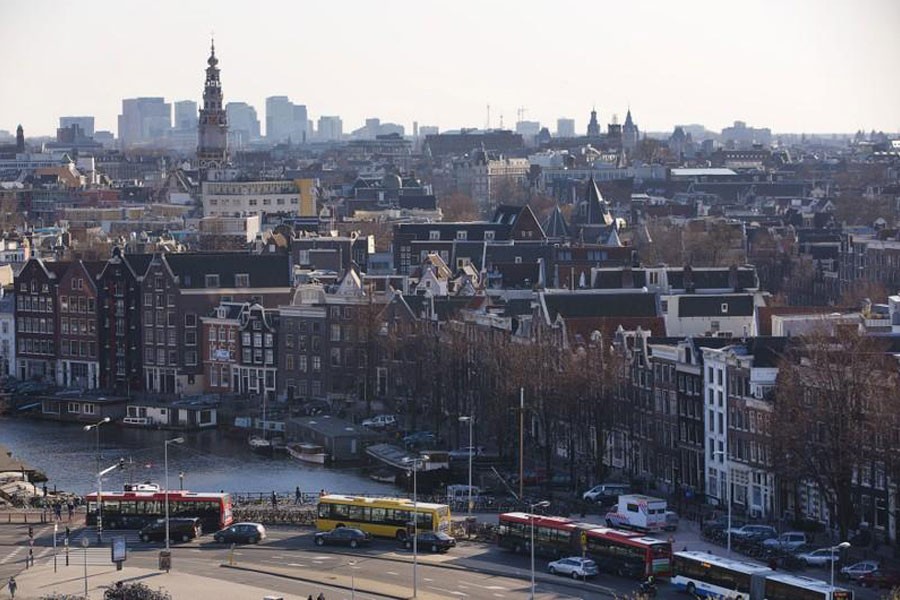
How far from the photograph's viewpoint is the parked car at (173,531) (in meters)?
57.4

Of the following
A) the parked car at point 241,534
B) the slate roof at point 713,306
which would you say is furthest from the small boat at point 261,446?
the parked car at point 241,534

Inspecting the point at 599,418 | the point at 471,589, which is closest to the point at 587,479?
the point at 599,418

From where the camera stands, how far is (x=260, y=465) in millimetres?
74750

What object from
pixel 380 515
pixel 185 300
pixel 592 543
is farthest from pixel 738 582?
pixel 185 300

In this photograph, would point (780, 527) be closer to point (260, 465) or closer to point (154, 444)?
point (260, 465)

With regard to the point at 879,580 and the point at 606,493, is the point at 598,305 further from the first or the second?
the point at 879,580

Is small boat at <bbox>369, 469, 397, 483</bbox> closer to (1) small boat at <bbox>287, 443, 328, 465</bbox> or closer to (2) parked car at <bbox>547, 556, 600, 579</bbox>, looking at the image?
(1) small boat at <bbox>287, 443, 328, 465</bbox>

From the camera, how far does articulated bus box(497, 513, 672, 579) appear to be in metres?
51.4

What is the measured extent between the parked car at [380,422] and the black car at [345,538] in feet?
74.8

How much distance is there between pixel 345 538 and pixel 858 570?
1272 centimetres

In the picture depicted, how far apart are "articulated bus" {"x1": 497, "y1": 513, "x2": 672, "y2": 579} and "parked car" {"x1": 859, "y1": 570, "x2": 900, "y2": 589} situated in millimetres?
4255

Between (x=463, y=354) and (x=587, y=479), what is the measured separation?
12.5m

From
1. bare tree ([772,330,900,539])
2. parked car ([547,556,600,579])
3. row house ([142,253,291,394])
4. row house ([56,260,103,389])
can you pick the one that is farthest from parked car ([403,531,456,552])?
row house ([56,260,103,389])

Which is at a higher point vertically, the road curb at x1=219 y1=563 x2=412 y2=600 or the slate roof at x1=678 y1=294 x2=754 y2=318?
the slate roof at x1=678 y1=294 x2=754 y2=318
